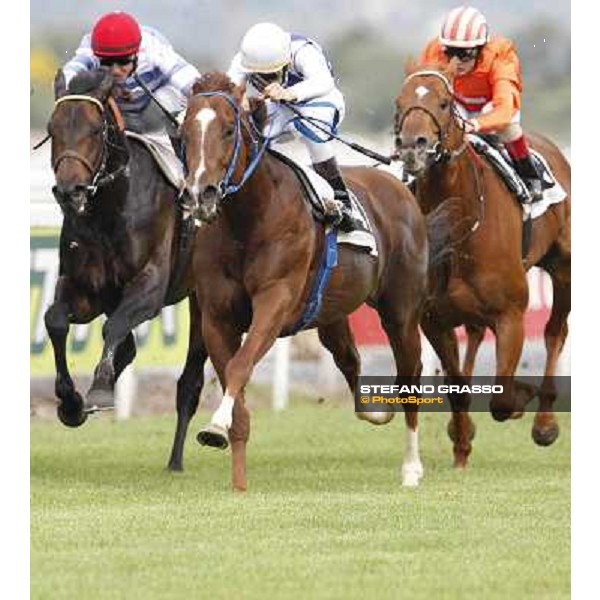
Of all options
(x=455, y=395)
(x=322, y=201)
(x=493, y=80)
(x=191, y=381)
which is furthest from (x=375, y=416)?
(x=493, y=80)

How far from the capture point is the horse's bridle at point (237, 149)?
838cm

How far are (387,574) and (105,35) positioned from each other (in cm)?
348

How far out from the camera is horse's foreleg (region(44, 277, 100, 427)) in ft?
30.4

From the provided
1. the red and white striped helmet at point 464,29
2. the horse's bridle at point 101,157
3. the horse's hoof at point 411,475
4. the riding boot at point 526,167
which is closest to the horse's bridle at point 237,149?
the horse's bridle at point 101,157

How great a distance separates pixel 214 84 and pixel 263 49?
543 millimetres

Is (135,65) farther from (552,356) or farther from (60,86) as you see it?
(552,356)

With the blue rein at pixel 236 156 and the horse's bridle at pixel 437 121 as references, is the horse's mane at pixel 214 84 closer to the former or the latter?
the blue rein at pixel 236 156

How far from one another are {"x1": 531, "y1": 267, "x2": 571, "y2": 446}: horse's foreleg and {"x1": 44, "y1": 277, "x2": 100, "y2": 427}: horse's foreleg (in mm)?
2608

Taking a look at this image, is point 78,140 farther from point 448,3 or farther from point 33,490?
point 448,3

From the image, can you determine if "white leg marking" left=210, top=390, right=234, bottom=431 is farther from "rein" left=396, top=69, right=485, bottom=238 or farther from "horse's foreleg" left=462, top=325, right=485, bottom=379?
"horse's foreleg" left=462, top=325, right=485, bottom=379

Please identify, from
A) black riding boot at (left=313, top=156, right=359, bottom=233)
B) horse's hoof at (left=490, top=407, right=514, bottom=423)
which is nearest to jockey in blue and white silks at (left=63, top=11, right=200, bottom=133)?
black riding boot at (left=313, top=156, right=359, bottom=233)

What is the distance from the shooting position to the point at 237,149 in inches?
333

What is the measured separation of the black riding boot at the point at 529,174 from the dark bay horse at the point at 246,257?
1150 mm
